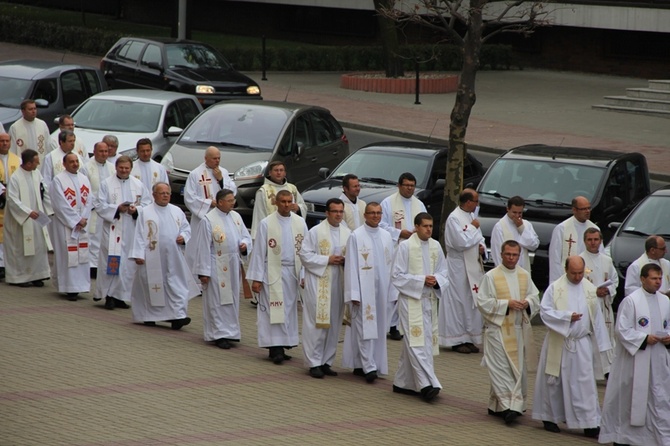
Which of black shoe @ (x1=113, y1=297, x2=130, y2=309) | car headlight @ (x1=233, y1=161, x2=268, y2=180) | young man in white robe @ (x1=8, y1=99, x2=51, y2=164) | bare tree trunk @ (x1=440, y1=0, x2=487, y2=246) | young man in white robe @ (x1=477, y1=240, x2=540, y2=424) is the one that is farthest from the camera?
young man in white robe @ (x1=8, y1=99, x2=51, y2=164)

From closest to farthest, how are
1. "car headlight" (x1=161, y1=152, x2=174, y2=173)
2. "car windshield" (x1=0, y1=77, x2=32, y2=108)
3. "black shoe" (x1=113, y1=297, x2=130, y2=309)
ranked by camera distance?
"black shoe" (x1=113, y1=297, x2=130, y2=309)
"car headlight" (x1=161, y1=152, x2=174, y2=173)
"car windshield" (x1=0, y1=77, x2=32, y2=108)

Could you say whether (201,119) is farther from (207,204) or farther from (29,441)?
(29,441)

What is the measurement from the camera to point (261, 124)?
19172 mm

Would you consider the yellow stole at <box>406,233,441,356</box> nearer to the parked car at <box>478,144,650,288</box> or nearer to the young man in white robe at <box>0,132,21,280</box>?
the parked car at <box>478,144,650,288</box>

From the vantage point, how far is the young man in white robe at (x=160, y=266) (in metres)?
13.9

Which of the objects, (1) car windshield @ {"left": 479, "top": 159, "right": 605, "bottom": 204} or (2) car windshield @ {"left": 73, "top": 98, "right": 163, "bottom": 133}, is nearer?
(1) car windshield @ {"left": 479, "top": 159, "right": 605, "bottom": 204}

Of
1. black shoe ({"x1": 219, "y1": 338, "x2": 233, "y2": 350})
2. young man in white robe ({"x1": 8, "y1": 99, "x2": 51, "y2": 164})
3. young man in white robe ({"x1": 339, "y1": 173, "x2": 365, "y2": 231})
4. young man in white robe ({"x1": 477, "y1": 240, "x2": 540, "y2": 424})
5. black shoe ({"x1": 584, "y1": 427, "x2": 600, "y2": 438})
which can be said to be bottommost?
black shoe ({"x1": 584, "y1": 427, "x2": 600, "y2": 438})

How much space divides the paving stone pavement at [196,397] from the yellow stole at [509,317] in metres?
0.62

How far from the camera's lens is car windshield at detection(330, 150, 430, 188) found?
17.4 metres

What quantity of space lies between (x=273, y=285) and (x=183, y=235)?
168 centimetres

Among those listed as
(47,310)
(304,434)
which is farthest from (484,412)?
(47,310)

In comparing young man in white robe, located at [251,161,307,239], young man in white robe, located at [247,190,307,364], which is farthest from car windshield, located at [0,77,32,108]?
young man in white robe, located at [247,190,307,364]

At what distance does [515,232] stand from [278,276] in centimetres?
288

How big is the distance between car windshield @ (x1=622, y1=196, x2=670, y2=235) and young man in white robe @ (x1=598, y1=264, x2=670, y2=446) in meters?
3.93
